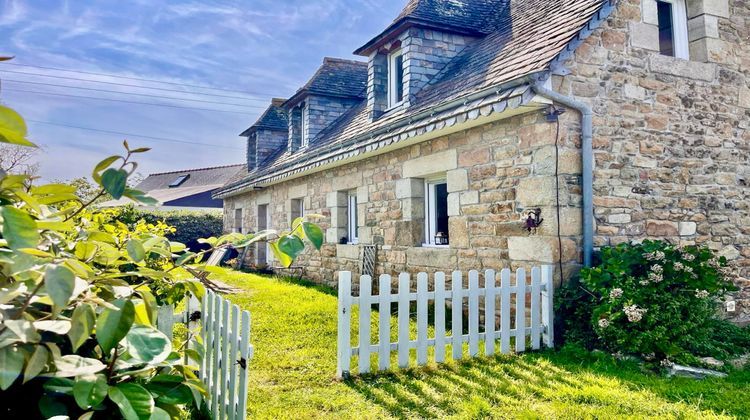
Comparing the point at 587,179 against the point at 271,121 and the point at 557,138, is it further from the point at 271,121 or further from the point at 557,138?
the point at 271,121

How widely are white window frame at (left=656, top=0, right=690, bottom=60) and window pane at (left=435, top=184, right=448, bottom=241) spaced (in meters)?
3.68

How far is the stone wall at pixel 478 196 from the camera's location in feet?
18.0

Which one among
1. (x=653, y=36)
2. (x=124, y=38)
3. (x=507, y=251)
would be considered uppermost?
(x=653, y=36)

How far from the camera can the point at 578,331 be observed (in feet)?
17.3

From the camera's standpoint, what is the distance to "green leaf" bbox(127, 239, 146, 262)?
1.15 meters

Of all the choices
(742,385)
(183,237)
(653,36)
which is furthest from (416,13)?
(183,237)

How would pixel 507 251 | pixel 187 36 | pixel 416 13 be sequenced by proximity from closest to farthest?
pixel 507 251 → pixel 187 36 → pixel 416 13

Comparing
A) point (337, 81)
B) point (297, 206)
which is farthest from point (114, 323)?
point (337, 81)

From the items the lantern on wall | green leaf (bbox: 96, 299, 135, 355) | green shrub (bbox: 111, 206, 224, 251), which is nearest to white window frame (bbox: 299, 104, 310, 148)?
the lantern on wall

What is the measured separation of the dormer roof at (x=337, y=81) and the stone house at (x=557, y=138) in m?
3.57

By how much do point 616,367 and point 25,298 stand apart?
15.5ft

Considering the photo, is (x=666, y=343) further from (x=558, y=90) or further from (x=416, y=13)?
(x=416, y=13)

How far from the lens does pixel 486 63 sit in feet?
23.5

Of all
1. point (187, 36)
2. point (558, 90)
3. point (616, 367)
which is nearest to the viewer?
point (616, 367)
